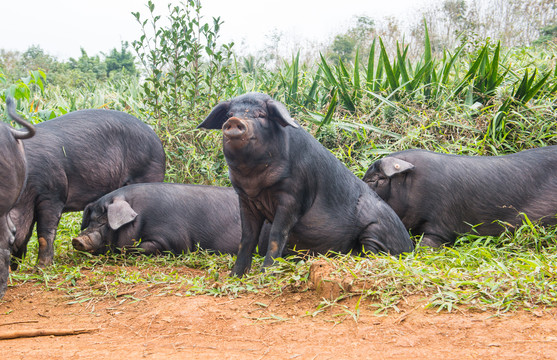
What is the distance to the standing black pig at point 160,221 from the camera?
4.84m

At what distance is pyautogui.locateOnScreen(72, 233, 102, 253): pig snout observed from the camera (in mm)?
4691

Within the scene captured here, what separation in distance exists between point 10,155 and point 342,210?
2209mm

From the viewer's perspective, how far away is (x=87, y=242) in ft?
15.5

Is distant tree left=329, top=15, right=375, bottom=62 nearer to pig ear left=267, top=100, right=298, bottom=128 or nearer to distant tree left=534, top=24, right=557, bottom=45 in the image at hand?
distant tree left=534, top=24, right=557, bottom=45

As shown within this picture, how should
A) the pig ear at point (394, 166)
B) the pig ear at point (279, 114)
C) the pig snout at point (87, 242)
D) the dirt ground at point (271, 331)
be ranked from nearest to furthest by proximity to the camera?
1. the dirt ground at point (271, 331)
2. the pig ear at point (279, 114)
3. the pig snout at point (87, 242)
4. the pig ear at point (394, 166)

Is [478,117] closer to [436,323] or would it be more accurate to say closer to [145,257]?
[145,257]

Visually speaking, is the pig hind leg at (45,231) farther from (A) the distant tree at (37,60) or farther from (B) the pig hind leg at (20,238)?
(A) the distant tree at (37,60)

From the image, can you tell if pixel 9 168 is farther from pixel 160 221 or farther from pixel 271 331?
pixel 160 221

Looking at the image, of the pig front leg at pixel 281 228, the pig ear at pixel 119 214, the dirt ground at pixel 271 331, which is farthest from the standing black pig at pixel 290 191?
the pig ear at pixel 119 214

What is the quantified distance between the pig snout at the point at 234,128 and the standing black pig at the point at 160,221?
1.40 meters

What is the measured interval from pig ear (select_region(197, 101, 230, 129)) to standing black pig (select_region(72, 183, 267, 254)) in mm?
1110

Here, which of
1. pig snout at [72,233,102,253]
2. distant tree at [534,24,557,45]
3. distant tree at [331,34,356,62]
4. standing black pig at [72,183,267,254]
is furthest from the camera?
distant tree at [331,34,356,62]

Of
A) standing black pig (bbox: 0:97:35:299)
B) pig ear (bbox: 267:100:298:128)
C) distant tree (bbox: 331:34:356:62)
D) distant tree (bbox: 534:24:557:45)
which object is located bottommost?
standing black pig (bbox: 0:97:35:299)

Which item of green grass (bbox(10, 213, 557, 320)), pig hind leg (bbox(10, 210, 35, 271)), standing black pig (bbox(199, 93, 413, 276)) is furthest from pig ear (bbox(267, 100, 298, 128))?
pig hind leg (bbox(10, 210, 35, 271))
